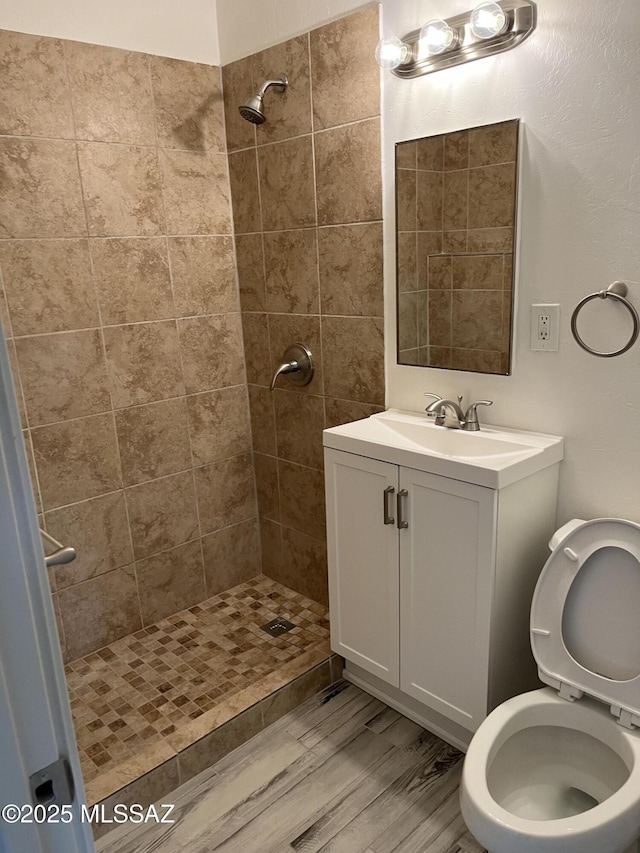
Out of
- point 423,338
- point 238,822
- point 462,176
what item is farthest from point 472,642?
point 462,176

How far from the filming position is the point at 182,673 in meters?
2.34

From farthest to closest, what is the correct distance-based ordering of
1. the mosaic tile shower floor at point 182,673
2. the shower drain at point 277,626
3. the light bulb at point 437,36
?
the shower drain at point 277,626 → the mosaic tile shower floor at point 182,673 → the light bulb at point 437,36

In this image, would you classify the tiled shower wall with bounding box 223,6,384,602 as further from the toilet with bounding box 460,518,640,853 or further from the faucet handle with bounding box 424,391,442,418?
the toilet with bounding box 460,518,640,853

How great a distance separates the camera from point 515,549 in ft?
5.68

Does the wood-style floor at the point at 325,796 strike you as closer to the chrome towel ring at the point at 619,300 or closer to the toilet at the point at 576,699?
the toilet at the point at 576,699

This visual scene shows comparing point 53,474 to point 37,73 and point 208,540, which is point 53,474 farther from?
point 37,73

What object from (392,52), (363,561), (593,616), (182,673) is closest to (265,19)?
(392,52)

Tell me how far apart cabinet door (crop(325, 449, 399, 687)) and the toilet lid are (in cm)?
47

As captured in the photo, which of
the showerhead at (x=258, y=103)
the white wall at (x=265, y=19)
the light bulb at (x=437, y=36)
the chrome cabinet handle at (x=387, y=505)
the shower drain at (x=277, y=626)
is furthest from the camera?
the shower drain at (x=277, y=626)


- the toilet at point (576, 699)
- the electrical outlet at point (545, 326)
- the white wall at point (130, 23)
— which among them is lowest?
the toilet at point (576, 699)

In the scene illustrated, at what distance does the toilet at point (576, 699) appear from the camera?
151cm

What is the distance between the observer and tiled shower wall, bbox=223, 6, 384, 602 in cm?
212

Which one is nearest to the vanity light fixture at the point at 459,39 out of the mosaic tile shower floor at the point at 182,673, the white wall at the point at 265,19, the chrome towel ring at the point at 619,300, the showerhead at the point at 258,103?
the white wall at the point at 265,19

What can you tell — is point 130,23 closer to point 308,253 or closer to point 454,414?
point 308,253
